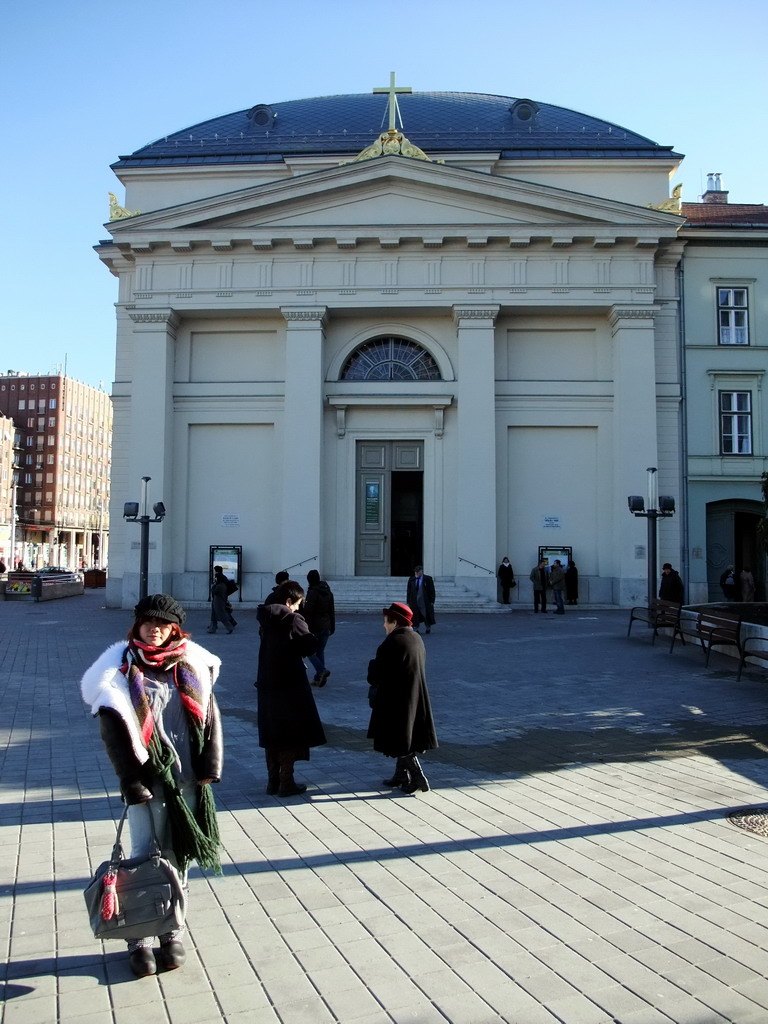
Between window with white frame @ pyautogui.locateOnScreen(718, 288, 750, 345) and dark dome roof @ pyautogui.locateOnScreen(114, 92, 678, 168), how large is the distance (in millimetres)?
5784

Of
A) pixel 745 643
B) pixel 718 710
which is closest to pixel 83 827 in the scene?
pixel 718 710

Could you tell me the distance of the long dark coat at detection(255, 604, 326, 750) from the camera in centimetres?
666

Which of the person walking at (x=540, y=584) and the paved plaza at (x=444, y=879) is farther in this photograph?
the person walking at (x=540, y=584)

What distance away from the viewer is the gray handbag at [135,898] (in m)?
3.71

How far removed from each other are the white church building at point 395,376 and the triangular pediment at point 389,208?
0.24ft

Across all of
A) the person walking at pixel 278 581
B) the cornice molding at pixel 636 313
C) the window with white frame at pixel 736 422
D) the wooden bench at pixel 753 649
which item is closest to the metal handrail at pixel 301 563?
the cornice molding at pixel 636 313

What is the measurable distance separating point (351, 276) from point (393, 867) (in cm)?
2525

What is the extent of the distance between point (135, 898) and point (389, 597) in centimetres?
2260

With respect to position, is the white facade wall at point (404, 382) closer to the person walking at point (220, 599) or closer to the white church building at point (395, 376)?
the white church building at point (395, 376)

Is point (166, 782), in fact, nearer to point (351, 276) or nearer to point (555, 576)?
point (555, 576)

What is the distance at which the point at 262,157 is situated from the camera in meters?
32.5

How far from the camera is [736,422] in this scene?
97.3 feet

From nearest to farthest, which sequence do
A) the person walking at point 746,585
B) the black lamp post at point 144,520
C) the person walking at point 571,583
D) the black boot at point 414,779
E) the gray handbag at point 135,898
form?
the gray handbag at point 135,898 < the black boot at point 414,779 < the black lamp post at point 144,520 < the person walking at point 746,585 < the person walking at point 571,583

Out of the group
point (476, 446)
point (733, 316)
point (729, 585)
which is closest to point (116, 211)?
point (476, 446)
